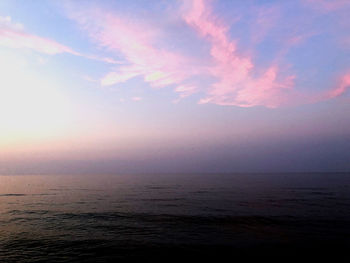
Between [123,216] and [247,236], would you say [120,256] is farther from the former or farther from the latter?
[123,216]

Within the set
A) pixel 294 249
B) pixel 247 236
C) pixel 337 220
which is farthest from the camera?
pixel 337 220

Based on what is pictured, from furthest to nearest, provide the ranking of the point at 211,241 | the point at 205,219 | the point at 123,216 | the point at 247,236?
the point at 123,216, the point at 205,219, the point at 247,236, the point at 211,241

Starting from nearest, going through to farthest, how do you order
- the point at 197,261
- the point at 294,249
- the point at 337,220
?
the point at 197,261 → the point at 294,249 → the point at 337,220

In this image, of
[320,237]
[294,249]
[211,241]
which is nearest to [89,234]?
[211,241]

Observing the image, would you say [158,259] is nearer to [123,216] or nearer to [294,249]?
[294,249]

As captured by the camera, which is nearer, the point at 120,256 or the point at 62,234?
the point at 120,256

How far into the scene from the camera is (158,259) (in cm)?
1795

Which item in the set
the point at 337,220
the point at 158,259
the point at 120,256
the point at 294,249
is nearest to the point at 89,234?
the point at 120,256

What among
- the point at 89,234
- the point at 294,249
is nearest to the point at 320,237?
the point at 294,249

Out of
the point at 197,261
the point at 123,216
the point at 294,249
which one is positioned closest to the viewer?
the point at 197,261

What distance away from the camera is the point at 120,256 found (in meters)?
18.5

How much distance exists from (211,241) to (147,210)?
19809 mm

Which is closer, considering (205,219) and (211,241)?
(211,241)

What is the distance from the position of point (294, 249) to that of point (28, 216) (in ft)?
125
